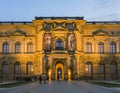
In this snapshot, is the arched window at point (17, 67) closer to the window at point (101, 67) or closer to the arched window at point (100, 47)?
the window at point (101, 67)

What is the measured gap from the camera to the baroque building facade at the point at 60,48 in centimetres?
8331

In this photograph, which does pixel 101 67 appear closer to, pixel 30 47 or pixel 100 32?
pixel 100 32

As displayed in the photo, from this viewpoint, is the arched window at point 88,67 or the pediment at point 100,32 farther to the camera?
the pediment at point 100,32

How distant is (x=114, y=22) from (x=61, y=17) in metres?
13.4

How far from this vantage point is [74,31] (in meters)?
84.2

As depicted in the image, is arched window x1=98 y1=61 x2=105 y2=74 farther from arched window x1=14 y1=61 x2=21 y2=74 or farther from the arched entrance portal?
arched window x1=14 y1=61 x2=21 y2=74

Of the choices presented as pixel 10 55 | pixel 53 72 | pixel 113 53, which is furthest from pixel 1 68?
pixel 113 53

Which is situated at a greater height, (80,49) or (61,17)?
(61,17)

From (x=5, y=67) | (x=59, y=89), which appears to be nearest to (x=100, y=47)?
(x=5, y=67)

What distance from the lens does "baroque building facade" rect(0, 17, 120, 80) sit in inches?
3280

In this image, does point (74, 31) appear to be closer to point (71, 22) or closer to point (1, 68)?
point (71, 22)

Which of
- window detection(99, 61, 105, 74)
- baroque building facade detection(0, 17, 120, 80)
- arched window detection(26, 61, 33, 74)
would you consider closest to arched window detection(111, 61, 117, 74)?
baroque building facade detection(0, 17, 120, 80)

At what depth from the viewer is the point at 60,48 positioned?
3300 inches

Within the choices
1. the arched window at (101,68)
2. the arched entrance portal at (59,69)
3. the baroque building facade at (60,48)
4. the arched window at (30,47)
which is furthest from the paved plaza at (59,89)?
the arched entrance portal at (59,69)
